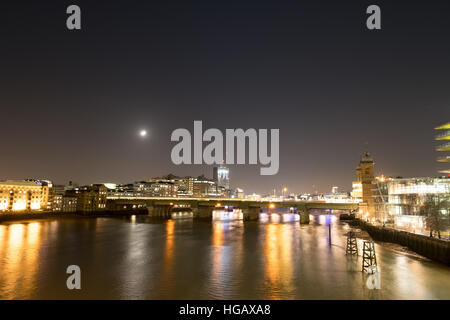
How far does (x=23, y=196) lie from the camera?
355ft

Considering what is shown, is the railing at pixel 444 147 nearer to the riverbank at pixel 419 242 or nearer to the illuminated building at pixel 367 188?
the riverbank at pixel 419 242

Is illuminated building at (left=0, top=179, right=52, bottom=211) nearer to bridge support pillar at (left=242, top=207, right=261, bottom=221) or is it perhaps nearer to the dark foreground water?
the dark foreground water

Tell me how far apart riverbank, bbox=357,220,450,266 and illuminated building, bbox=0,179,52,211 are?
115696mm

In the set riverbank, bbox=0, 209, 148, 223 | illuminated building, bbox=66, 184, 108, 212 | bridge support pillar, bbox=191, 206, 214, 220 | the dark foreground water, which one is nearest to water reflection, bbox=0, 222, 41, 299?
the dark foreground water

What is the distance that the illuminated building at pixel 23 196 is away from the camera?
102125 millimetres

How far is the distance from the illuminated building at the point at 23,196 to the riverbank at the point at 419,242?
11570cm

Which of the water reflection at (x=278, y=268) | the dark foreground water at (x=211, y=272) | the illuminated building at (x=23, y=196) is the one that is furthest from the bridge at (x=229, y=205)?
→ the water reflection at (x=278, y=268)

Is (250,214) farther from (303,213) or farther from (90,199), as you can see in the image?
(90,199)

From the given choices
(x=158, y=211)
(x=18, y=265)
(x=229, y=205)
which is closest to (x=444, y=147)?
(x=229, y=205)
